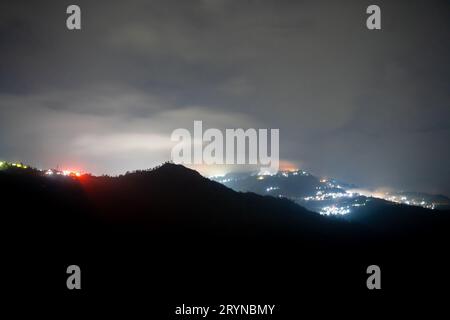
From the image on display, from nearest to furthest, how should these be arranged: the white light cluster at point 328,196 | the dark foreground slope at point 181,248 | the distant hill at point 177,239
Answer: the dark foreground slope at point 181,248
the distant hill at point 177,239
the white light cluster at point 328,196

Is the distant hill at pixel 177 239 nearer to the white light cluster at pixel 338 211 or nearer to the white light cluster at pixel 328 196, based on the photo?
the white light cluster at pixel 338 211

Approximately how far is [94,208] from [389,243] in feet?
120

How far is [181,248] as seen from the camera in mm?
25344

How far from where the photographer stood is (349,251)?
35531 mm

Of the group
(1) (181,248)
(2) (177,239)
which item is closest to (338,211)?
(2) (177,239)

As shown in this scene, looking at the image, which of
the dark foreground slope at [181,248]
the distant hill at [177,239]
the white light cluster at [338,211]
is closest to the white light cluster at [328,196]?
the white light cluster at [338,211]

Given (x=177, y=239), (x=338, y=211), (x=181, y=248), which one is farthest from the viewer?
(x=338, y=211)

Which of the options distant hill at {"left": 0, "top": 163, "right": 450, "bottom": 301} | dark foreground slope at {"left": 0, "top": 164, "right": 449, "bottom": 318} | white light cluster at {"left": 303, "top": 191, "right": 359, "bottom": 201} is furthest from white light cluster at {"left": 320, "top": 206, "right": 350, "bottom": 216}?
dark foreground slope at {"left": 0, "top": 164, "right": 449, "bottom": 318}

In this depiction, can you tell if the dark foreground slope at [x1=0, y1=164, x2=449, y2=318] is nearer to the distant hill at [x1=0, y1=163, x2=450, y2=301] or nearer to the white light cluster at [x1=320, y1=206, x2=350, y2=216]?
the distant hill at [x1=0, y1=163, x2=450, y2=301]

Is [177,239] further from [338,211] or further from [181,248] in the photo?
[338,211]

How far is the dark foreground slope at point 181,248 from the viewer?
20.2 metres

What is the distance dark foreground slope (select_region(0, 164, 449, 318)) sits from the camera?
20.2 meters
